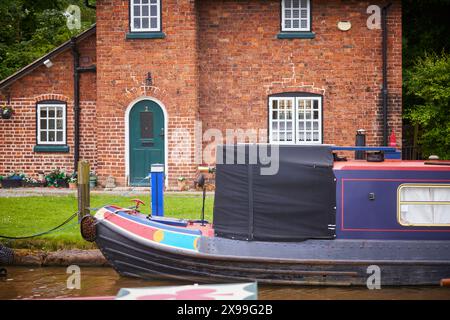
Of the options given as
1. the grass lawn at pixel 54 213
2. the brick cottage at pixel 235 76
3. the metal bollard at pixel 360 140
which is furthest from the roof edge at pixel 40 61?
→ the metal bollard at pixel 360 140

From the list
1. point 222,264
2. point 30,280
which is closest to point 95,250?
point 30,280

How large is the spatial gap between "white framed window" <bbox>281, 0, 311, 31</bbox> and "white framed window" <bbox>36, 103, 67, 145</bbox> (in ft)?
20.7

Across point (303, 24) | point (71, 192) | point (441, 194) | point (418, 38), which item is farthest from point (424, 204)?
point (418, 38)

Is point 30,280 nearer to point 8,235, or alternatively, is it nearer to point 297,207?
point 8,235

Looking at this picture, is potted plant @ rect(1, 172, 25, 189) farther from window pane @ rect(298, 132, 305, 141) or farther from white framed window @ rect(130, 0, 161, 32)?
window pane @ rect(298, 132, 305, 141)

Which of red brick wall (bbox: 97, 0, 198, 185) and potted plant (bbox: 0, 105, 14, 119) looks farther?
potted plant (bbox: 0, 105, 14, 119)

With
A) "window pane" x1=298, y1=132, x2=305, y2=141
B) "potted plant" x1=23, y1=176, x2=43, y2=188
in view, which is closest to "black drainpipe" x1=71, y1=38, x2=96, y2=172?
"potted plant" x1=23, y1=176, x2=43, y2=188

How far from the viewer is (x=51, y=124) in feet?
69.4

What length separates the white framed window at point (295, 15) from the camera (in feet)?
66.3

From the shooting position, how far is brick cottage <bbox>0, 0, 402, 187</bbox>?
19.8 m

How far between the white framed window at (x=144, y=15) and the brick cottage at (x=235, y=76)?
3 centimetres

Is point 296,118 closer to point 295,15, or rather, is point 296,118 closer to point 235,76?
point 235,76

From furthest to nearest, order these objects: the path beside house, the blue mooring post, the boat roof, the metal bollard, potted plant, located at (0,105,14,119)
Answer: potted plant, located at (0,105,14,119), the metal bollard, the path beside house, the blue mooring post, the boat roof
